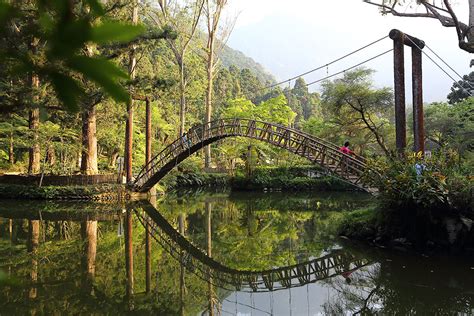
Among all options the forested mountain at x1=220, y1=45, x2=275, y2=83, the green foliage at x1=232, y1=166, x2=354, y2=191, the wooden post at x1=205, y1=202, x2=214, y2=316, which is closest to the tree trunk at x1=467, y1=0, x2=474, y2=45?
the wooden post at x1=205, y1=202, x2=214, y2=316

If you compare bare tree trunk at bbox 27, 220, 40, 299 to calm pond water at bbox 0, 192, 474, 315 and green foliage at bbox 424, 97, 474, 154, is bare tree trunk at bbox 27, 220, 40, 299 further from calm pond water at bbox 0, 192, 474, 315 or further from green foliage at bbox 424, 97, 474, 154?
green foliage at bbox 424, 97, 474, 154

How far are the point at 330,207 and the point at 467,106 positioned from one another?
387 inches

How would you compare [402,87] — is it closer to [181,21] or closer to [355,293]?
[355,293]

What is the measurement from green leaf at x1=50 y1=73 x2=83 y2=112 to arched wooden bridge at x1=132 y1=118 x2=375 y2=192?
9.76 m

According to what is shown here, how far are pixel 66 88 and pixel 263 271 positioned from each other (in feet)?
23.3

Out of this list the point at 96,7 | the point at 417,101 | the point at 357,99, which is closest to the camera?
the point at 96,7

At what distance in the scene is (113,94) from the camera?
2.32ft

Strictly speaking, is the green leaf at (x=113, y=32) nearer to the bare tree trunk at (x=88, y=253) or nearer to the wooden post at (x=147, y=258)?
the wooden post at (x=147, y=258)

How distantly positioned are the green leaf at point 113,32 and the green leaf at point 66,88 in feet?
0.27

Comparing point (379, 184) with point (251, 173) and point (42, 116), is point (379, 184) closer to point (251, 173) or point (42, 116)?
point (42, 116)

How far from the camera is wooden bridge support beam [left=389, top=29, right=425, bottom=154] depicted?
962 centimetres

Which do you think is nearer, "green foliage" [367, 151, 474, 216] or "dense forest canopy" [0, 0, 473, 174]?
"dense forest canopy" [0, 0, 473, 174]

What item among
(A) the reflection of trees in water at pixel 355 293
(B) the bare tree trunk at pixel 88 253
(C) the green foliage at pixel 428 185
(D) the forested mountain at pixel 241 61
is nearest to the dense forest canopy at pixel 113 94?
(C) the green foliage at pixel 428 185

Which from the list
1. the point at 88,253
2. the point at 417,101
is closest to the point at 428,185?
the point at 417,101
